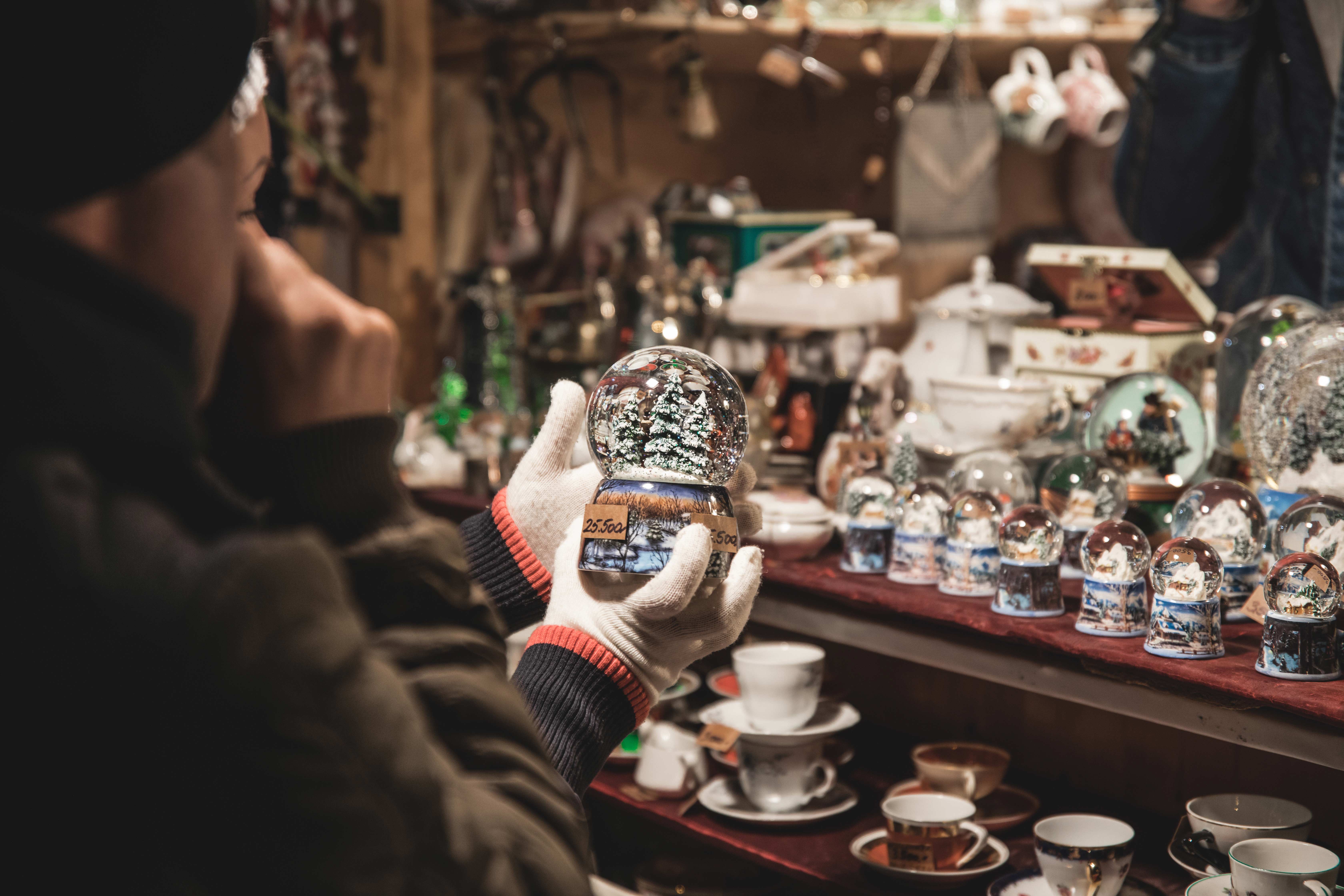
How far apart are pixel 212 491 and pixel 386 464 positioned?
5.4 inches

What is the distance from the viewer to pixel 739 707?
6.49 ft

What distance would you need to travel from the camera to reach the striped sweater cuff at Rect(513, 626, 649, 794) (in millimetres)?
1064

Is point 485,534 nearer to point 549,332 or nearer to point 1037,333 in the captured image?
point 1037,333

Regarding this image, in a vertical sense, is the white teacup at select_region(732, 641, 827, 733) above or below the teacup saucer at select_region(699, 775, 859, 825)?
above

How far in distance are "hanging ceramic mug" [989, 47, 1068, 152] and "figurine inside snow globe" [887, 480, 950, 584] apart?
1.71m

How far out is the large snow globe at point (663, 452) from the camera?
3.89 ft

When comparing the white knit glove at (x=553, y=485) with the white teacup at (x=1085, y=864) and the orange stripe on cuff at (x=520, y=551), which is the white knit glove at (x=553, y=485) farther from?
the white teacup at (x=1085, y=864)

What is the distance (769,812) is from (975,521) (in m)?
0.56

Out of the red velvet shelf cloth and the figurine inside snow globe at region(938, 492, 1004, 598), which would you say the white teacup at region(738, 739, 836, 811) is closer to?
the red velvet shelf cloth

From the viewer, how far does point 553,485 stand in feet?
4.33

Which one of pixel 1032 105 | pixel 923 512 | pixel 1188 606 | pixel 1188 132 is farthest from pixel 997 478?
pixel 1032 105

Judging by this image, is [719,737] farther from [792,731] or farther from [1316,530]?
[1316,530]

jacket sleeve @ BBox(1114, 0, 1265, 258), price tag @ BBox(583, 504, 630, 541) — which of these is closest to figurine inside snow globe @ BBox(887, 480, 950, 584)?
price tag @ BBox(583, 504, 630, 541)

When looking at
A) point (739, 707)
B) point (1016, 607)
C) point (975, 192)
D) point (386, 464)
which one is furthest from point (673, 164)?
point (386, 464)
